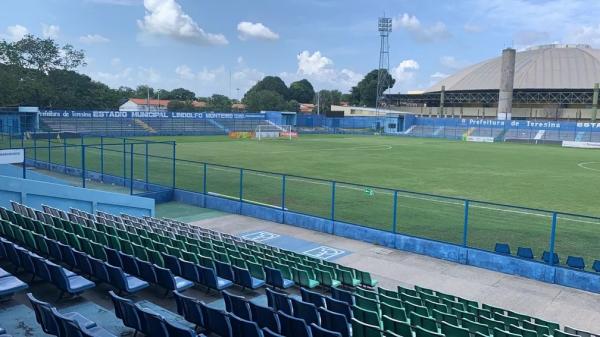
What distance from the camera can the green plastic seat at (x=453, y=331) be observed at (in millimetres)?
7215

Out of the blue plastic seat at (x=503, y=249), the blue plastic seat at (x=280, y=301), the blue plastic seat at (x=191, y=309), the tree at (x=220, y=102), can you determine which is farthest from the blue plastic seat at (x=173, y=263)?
the tree at (x=220, y=102)

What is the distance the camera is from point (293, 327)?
21.8 ft

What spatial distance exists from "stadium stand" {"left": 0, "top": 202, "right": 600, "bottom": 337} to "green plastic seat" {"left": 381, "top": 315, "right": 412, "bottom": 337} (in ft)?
0.05

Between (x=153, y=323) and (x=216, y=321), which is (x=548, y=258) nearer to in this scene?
(x=216, y=321)

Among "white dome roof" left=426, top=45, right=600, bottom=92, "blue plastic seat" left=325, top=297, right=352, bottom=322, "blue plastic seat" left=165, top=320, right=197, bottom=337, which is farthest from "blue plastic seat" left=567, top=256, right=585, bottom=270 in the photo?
"white dome roof" left=426, top=45, right=600, bottom=92

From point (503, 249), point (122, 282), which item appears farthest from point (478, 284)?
point (122, 282)

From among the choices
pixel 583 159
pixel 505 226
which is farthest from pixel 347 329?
pixel 583 159

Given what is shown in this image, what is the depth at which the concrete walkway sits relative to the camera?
11.6 meters

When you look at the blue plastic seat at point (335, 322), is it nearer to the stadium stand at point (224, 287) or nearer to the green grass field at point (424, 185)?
the stadium stand at point (224, 287)

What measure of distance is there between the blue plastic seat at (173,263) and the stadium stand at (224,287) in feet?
0.07

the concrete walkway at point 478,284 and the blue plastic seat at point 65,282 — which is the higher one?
the blue plastic seat at point 65,282

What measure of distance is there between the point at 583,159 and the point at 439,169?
20095 mm

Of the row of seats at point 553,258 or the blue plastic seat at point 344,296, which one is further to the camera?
the row of seats at point 553,258

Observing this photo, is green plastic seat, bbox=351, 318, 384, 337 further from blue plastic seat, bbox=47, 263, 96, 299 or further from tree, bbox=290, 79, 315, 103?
tree, bbox=290, 79, 315, 103
